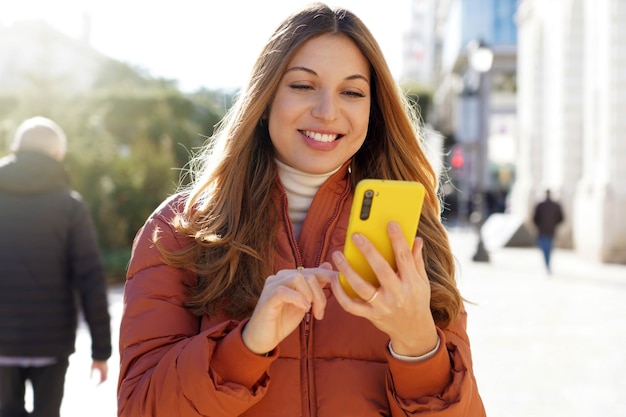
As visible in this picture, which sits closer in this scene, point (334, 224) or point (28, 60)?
point (334, 224)

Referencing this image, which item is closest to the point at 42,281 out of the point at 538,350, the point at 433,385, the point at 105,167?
the point at 433,385

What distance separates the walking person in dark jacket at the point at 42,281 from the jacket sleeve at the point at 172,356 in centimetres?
237

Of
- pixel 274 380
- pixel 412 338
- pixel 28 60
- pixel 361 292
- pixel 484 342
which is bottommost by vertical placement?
pixel 484 342

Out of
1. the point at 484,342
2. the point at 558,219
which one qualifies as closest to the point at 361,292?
the point at 484,342

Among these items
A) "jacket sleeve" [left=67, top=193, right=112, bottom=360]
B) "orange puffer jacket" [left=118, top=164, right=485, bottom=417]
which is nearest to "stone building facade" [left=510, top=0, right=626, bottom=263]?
"jacket sleeve" [left=67, top=193, right=112, bottom=360]

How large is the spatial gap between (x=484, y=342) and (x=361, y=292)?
7266mm

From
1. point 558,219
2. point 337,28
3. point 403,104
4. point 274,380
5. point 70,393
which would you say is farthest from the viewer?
point 558,219

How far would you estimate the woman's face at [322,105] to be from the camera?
6.77ft

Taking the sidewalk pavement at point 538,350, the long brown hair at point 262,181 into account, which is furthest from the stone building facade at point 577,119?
the long brown hair at point 262,181

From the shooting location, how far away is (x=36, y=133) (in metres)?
4.46

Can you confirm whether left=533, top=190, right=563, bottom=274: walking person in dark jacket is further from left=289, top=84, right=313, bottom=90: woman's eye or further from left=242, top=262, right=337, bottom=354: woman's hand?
left=242, top=262, right=337, bottom=354: woman's hand

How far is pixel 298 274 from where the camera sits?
1.67m

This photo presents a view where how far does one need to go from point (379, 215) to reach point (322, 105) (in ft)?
1.67

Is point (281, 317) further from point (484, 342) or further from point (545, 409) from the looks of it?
point (484, 342)
